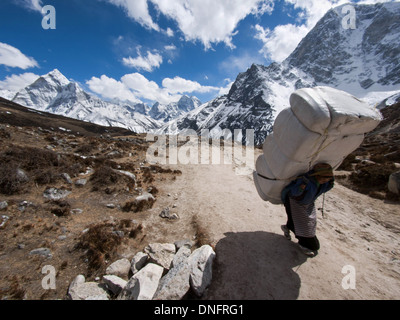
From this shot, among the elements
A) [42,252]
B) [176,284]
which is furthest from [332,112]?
[42,252]

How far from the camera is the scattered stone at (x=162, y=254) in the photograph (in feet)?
17.1

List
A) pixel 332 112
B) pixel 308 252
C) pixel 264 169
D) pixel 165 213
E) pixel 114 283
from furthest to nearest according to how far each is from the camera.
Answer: pixel 165 213 → pixel 264 169 → pixel 308 252 → pixel 114 283 → pixel 332 112

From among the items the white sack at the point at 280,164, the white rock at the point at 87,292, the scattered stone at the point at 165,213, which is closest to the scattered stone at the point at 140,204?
the scattered stone at the point at 165,213

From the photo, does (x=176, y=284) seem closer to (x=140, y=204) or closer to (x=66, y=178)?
(x=140, y=204)

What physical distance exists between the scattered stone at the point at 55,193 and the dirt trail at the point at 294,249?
6031 millimetres

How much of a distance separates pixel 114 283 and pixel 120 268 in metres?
0.59

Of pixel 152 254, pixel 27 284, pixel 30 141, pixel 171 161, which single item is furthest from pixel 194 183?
pixel 30 141

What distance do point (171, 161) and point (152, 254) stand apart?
13342mm

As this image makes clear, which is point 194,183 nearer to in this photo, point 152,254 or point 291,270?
point 152,254

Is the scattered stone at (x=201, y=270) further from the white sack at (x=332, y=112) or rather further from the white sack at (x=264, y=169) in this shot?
the white sack at (x=332, y=112)

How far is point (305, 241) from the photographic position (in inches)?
219

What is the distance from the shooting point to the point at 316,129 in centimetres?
417
